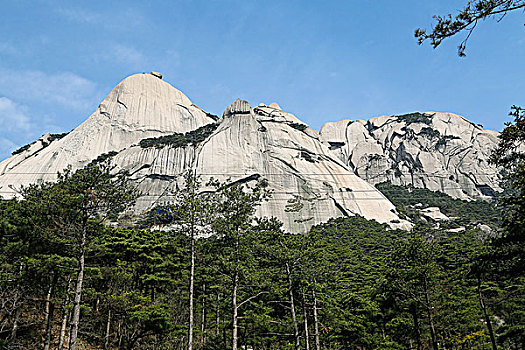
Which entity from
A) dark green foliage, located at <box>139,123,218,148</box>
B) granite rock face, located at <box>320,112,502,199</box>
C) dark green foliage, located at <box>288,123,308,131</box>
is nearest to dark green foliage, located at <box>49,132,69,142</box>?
dark green foliage, located at <box>139,123,218,148</box>

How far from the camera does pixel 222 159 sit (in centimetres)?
6638

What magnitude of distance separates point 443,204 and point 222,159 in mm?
54251

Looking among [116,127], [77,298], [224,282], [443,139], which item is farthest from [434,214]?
[77,298]

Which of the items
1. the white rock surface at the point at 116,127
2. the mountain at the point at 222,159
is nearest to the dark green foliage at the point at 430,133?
the mountain at the point at 222,159

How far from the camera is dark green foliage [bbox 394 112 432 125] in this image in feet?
363

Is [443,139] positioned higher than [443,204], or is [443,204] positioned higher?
[443,139]

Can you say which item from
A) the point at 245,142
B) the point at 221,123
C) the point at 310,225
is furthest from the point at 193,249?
the point at 221,123

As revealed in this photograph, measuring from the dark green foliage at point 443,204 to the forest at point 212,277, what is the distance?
51.4m

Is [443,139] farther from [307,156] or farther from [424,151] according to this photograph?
[307,156]

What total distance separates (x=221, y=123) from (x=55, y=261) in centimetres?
6436

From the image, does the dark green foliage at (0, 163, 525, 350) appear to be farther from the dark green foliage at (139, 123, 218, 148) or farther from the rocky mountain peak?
the rocky mountain peak

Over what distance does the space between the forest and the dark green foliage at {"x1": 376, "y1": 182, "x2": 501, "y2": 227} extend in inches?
2023

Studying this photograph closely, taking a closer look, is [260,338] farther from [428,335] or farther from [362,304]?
[428,335]

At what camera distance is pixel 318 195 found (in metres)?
64.8
